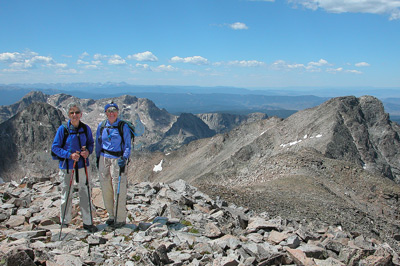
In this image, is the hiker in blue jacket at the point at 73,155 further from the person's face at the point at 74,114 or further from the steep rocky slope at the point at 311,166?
the steep rocky slope at the point at 311,166

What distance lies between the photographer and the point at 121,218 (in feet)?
36.1

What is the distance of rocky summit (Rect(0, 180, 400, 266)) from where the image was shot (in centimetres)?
828

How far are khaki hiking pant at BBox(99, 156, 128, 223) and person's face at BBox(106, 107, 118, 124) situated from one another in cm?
125

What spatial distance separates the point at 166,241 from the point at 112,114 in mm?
4183

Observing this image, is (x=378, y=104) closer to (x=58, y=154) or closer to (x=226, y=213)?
(x=226, y=213)

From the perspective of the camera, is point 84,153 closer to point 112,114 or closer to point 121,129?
point 121,129

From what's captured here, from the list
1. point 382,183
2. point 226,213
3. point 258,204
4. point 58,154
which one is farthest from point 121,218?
point 382,183

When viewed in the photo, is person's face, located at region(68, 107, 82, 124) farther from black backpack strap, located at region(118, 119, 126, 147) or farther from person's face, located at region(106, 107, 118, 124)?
black backpack strap, located at region(118, 119, 126, 147)

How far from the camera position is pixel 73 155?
10250 millimetres

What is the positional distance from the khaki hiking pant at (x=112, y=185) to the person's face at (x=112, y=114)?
4.11 ft

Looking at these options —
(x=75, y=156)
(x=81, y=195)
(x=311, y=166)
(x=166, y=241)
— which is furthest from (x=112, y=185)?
(x=311, y=166)

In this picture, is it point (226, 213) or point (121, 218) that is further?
point (226, 213)

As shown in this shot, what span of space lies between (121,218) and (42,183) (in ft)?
30.0

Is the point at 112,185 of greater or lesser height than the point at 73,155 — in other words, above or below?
below
